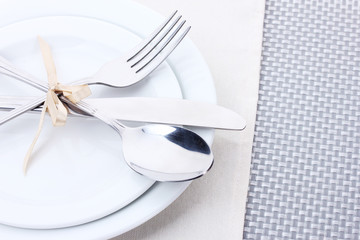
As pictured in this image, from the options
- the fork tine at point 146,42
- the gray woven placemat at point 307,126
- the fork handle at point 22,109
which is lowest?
the gray woven placemat at point 307,126

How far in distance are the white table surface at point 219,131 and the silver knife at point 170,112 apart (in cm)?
6

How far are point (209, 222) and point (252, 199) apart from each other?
0.17 ft

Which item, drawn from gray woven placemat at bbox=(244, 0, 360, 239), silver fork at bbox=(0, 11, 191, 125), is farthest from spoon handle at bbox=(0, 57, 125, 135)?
gray woven placemat at bbox=(244, 0, 360, 239)

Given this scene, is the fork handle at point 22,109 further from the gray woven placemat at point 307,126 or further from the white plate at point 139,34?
the gray woven placemat at point 307,126

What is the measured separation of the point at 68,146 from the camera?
0.43 meters

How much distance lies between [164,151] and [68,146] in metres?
0.09

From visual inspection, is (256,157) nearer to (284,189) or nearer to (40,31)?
(284,189)

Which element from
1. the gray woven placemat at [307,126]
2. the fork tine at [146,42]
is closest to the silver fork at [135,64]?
the fork tine at [146,42]

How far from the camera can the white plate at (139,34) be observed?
381 mm

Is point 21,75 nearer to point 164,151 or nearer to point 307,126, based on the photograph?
point 164,151

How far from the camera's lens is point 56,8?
1.66ft

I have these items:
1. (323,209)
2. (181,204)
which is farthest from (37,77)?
(323,209)

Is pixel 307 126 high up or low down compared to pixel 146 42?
down

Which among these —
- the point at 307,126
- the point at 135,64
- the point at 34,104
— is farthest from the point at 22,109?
the point at 307,126
